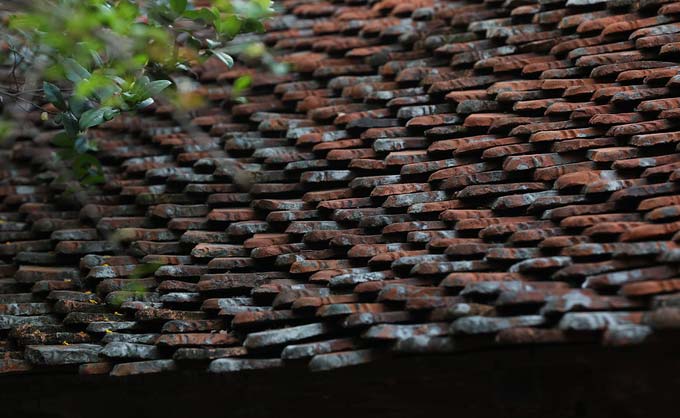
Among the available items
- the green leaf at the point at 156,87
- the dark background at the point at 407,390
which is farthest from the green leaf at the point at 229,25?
the dark background at the point at 407,390

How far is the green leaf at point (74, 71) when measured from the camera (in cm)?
423

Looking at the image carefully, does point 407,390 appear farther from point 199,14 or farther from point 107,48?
point 107,48

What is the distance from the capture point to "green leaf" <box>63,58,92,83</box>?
4234mm

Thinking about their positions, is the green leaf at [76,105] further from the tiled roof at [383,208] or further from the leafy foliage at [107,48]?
the tiled roof at [383,208]

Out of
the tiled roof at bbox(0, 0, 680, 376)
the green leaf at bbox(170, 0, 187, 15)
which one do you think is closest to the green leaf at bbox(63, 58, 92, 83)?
the green leaf at bbox(170, 0, 187, 15)

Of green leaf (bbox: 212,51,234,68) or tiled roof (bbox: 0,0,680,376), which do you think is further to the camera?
green leaf (bbox: 212,51,234,68)

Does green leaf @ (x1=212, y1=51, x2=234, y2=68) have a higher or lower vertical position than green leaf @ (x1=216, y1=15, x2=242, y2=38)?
lower

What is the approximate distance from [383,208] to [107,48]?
1510 millimetres

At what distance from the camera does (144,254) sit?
481 cm

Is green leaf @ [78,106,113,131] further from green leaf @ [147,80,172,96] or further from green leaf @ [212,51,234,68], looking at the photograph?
green leaf @ [212,51,234,68]

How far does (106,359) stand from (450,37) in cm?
269

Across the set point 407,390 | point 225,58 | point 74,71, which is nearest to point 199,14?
point 225,58

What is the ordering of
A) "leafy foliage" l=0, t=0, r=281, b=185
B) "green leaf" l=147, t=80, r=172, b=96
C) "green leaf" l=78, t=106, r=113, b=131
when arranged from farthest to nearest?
1. "green leaf" l=147, t=80, r=172, b=96
2. "green leaf" l=78, t=106, r=113, b=131
3. "leafy foliage" l=0, t=0, r=281, b=185

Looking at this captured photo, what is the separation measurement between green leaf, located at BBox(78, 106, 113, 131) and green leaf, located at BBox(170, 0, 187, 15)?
61 cm
